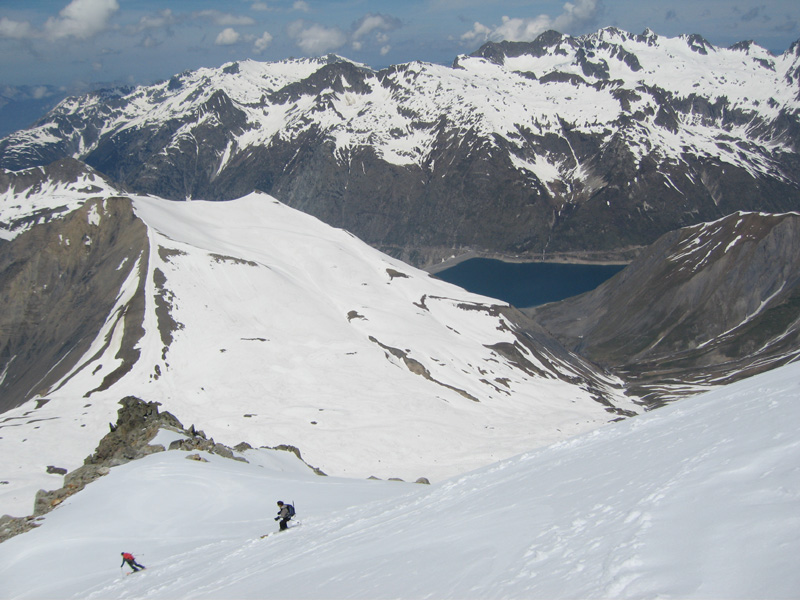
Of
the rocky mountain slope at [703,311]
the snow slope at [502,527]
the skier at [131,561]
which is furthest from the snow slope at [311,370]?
the skier at [131,561]

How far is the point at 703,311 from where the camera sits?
14625 cm

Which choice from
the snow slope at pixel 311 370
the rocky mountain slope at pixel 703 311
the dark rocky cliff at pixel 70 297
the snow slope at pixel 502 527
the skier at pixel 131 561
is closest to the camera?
the snow slope at pixel 502 527

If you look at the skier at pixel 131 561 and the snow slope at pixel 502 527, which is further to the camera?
the skier at pixel 131 561

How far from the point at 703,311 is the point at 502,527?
147 metres

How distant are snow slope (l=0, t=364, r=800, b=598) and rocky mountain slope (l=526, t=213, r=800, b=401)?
96817mm

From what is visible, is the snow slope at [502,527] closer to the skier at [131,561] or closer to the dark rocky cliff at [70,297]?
the skier at [131,561]

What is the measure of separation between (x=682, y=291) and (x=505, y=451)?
99.5 meters

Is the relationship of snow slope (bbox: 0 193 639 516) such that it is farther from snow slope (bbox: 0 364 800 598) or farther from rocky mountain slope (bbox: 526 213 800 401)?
rocky mountain slope (bbox: 526 213 800 401)

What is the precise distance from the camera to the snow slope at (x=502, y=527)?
34.0 ft

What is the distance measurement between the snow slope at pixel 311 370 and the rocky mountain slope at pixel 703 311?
75.8ft

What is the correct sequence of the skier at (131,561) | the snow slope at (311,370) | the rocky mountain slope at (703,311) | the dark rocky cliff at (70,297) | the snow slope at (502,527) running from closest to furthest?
the snow slope at (502,527), the skier at (131,561), the snow slope at (311,370), the dark rocky cliff at (70,297), the rocky mountain slope at (703,311)

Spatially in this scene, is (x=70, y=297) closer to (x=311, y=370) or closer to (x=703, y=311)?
(x=311, y=370)

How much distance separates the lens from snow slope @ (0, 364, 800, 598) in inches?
408

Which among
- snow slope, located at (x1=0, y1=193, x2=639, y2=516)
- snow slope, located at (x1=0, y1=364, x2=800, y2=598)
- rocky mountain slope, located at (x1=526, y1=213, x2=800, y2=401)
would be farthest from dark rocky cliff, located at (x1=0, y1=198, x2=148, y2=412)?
rocky mountain slope, located at (x1=526, y1=213, x2=800, y2=401)
